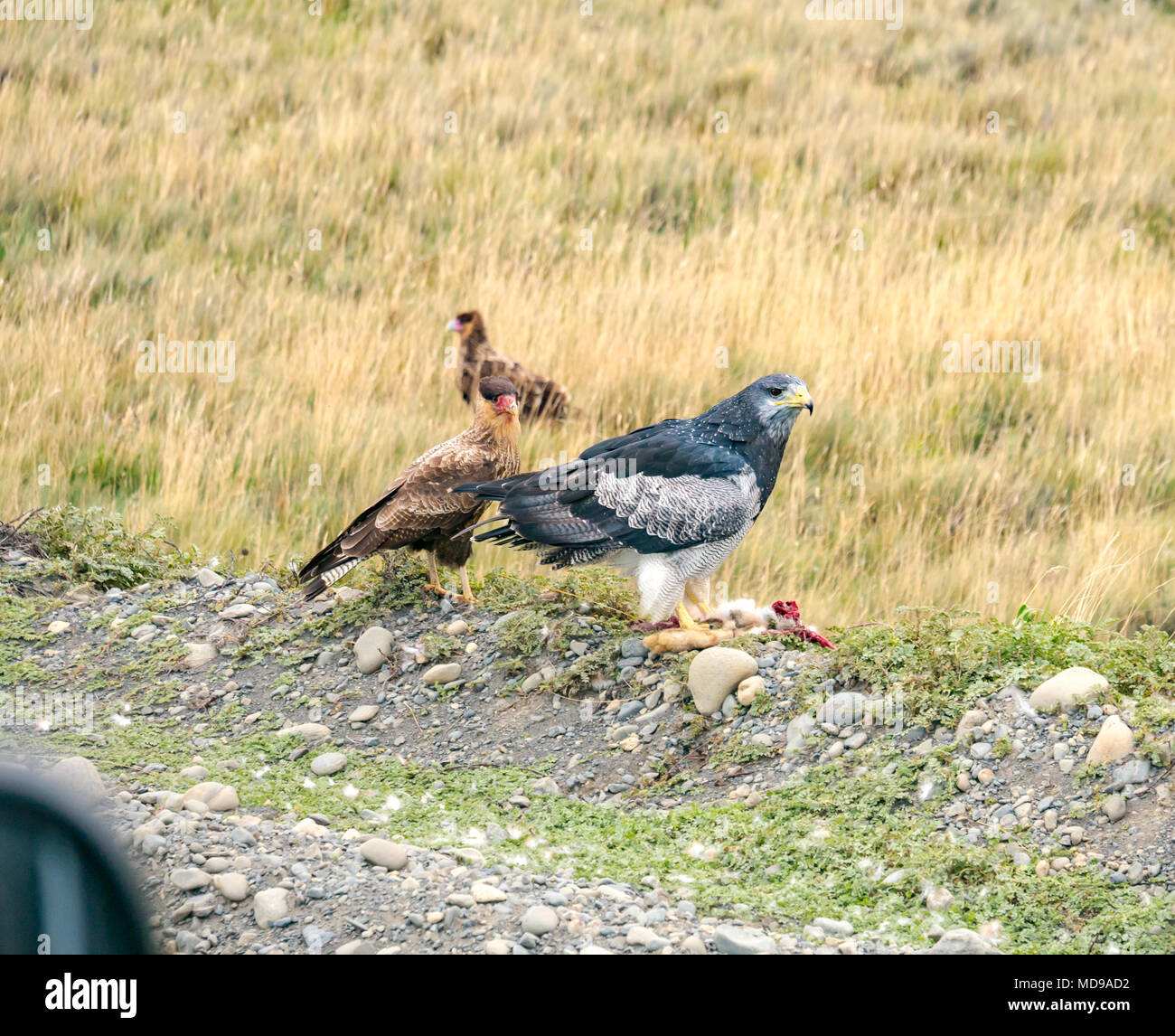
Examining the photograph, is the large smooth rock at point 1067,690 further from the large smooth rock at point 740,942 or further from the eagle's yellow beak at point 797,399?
the large smooth rock at point 740,942

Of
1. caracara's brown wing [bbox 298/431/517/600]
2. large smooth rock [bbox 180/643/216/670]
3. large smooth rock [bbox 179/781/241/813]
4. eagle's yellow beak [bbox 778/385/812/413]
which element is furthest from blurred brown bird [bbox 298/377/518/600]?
large smooth rock [bbox 179/781/241/813]

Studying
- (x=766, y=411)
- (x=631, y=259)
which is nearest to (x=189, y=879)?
(x=766, y=411)

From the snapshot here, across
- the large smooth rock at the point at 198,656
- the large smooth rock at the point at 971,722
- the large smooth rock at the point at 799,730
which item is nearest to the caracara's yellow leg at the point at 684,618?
the large smooth rock at the point at 799,730

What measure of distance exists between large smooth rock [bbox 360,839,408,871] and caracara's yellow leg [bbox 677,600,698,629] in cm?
187

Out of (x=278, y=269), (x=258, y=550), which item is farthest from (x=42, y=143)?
(x=258, y=550)

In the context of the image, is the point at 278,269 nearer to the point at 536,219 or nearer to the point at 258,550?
the point at 536,219

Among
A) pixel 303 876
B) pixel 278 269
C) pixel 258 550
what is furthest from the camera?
pixel 278 269

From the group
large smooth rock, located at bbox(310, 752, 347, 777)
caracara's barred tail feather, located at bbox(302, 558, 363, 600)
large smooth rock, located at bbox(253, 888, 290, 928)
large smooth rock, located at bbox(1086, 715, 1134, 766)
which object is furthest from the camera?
caracara's barred tail feather, located at bbox(302, 558, 363, 600)

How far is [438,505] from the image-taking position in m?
5.77

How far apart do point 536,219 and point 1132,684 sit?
8241 mm

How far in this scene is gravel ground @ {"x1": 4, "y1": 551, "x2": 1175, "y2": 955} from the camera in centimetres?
366

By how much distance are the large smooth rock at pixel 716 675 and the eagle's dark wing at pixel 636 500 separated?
46cm

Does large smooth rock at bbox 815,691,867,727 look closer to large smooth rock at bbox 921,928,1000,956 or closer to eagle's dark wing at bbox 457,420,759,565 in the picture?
eagle's dark wing at bbox 457,420,759,565

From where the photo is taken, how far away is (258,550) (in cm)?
716
